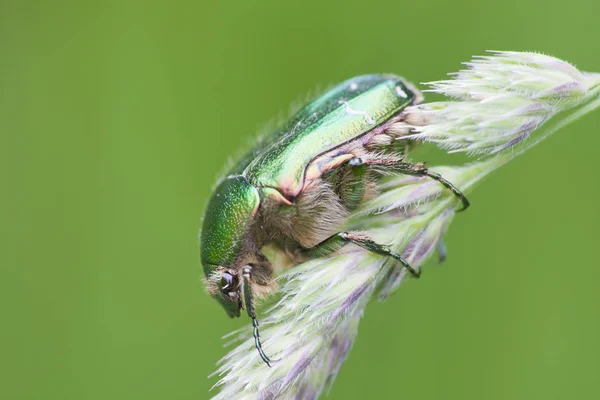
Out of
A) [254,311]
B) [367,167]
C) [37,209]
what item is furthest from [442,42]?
[37,209]

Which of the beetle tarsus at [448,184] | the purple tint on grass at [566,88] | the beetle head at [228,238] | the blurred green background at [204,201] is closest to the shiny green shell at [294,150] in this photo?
the beetle head at [228,238]

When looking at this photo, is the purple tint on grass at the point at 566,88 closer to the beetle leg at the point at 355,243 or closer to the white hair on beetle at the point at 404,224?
the white hair on beetle at the point at 404,224

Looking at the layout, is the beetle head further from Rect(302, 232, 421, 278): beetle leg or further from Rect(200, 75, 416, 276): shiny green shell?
Rect(302, 232, 421, 278): beetle leg

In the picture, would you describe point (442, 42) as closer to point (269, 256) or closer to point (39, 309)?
point (269, 256)

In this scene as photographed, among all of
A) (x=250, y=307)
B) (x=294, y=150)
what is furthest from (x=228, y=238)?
(x=294, y=150)

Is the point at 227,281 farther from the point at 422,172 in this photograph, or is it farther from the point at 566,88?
the point at 566,88

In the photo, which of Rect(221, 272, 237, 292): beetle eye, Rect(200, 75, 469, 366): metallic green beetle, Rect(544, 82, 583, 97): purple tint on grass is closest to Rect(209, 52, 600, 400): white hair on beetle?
Rect(544, 82, 583, 97): purple tint on grass
